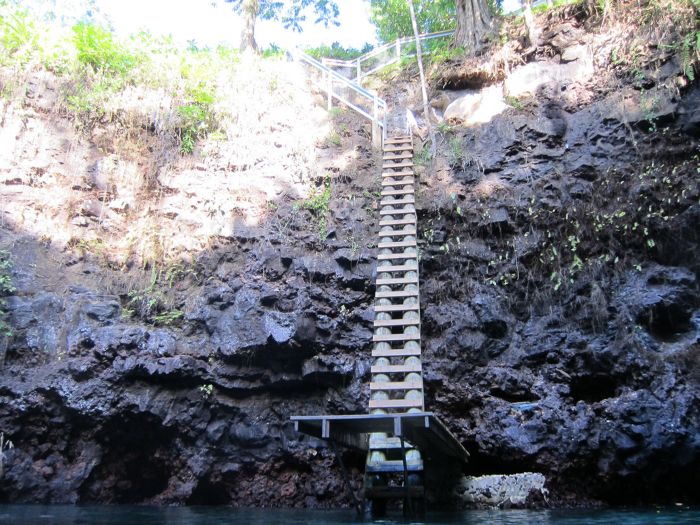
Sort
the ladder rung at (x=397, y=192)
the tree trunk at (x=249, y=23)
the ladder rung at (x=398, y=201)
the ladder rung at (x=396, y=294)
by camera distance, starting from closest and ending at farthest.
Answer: the ladder rung at (x=396, y=294)
the ladder rung at (x=398, y=201)
the ladder rung at (x=397, y=192)
the tree trunk at (x=249, y=23)

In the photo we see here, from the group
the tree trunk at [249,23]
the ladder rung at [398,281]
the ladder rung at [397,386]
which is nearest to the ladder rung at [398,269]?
the ladder rung at [398,281]

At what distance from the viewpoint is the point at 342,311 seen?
344 inches

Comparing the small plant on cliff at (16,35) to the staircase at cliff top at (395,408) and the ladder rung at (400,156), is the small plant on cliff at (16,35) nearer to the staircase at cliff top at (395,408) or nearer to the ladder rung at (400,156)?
the ladder rung at (400,156)

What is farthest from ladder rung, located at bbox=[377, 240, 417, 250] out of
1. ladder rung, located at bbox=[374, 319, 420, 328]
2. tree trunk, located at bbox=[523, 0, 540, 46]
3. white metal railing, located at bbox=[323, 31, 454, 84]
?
white metal railing, located at bbox=[323, 31, 454, 84]

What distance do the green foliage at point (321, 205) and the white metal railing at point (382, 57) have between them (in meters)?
5.62

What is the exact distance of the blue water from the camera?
18.8 feet

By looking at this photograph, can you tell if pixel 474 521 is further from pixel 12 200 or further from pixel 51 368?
pixel 12 200

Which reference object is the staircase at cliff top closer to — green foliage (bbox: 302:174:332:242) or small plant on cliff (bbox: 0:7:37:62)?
green foliage (bbox: 302:174:332:242)

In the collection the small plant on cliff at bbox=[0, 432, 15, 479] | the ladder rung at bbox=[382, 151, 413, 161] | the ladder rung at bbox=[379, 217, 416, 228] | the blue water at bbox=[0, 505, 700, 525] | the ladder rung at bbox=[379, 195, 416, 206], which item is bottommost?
the blue water at bbox=[0, 505, 700, 525]

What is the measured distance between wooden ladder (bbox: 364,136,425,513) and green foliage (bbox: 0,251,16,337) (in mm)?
5639

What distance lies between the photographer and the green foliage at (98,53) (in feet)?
38.7

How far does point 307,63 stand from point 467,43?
411 cm

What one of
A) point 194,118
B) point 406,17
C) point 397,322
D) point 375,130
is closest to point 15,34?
point 194,118

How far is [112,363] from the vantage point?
8062 millimetres
